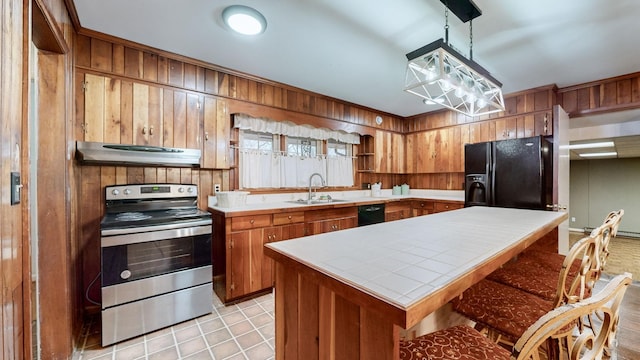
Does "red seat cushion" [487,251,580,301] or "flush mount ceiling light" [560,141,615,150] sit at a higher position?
"flush mount ceiling light" [560,141,615,150]

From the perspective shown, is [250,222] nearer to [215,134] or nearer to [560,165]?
[215,134]

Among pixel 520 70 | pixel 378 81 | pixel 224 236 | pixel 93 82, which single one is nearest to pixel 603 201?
pixel 520 70

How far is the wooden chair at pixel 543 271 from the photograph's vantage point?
1354 millimetres

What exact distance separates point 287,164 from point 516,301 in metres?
2.80

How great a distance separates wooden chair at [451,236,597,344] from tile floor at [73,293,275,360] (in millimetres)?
1317

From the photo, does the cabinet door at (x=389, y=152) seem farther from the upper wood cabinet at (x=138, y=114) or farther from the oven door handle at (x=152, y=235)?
the oven door handle at (x=152, y=235)

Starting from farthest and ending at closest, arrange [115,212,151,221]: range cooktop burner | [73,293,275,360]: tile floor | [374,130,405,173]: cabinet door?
[374,130,405,173]: cabinet door
[115,212,151,221]: range cooktop burner
[73,293,275,360]: tile floor

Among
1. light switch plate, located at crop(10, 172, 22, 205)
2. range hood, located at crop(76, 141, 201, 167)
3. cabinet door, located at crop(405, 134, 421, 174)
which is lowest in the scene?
light switch plate, located at crop(10, 172, 22, 205)

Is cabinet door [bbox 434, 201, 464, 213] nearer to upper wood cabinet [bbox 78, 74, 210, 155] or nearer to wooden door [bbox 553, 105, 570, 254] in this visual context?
wooden door [bbox 553, 105, 570, 254]

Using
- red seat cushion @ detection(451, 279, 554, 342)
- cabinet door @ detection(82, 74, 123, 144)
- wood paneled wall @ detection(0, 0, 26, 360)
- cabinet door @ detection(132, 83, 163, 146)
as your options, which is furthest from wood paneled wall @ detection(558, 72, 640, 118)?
cabinet door @ detection(82, 74, 123, 144)

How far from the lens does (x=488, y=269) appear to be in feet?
3.17

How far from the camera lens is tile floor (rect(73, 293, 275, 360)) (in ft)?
5.74

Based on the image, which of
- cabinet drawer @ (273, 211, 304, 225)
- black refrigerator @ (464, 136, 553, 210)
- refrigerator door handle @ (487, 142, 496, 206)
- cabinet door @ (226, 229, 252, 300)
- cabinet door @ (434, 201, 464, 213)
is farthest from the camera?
cabinet door @ (434, 201, 464, 213)

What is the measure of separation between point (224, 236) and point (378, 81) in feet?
8.12
